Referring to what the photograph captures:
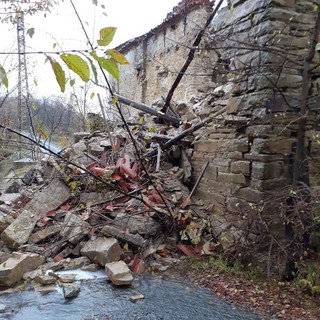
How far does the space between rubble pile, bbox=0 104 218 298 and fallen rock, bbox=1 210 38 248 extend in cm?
1

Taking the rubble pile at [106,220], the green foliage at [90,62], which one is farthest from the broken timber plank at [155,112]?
the green foliage at [90,62]

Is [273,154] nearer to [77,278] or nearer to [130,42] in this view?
[77,278]

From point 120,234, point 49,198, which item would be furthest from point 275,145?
Answer: point 49,198

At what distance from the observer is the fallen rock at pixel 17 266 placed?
3.03 metres

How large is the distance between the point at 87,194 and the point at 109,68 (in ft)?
13.1

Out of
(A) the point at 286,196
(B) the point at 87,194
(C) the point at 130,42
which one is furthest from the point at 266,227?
(C) the point at 130,42

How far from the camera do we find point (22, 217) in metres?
4.09

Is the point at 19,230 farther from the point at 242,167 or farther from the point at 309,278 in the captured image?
the point at 309,278

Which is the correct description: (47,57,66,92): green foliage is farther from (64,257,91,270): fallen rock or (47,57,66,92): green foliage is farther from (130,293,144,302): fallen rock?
(64,257,91,270): fallen rock

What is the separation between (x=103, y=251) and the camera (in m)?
3.42

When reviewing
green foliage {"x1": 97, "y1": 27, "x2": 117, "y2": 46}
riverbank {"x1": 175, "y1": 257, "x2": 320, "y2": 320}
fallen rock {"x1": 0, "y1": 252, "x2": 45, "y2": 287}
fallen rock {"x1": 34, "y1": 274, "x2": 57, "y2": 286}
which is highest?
green foliage {"x1": 97, "y1": 27, "x2": 117, "y2": 46}

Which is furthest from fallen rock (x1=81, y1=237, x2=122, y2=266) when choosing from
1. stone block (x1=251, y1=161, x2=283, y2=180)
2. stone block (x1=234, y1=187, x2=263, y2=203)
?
stone block (x1=251, y1=161, x2=283, y2=180)

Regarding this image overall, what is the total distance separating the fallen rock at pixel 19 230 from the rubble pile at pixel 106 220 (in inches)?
0.5

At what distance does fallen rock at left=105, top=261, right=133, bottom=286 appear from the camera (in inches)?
122
